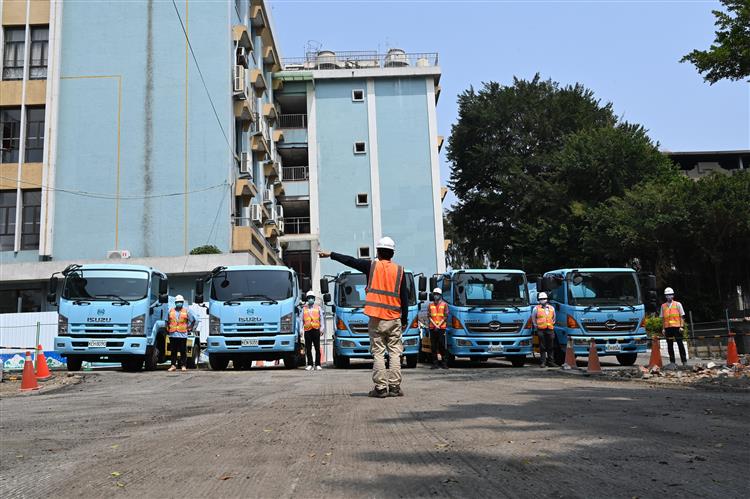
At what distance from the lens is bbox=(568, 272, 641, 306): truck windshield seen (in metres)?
18.1

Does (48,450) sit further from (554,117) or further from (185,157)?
(554,117)

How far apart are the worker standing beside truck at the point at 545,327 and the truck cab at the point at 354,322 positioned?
296cm

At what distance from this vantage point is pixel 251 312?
17.0 m

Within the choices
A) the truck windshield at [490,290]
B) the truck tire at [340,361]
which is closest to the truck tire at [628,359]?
the truck windshield at [490,290]

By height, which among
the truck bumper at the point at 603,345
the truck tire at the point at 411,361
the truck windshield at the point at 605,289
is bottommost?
the truck tire at the point at 411,361

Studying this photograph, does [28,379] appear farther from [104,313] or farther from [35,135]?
[35,135]

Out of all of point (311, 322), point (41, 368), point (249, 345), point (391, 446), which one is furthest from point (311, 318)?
Result: point (391, 446)

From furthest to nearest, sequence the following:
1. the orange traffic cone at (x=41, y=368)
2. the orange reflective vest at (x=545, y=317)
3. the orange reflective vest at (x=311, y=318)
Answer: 1. the orange reflective vest at (x=311, y=318)
2. the orange reflective vest at (x=545, y=317)
3. the orange traffic cone at (x=41, y=368)

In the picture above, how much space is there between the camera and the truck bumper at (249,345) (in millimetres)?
16969

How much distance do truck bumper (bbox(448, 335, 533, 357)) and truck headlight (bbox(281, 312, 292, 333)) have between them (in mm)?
4002

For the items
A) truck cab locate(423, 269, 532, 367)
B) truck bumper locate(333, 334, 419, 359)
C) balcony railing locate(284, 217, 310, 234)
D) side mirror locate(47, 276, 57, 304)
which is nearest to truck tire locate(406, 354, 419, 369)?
truck bumper locate(333, 334, 419, 359)

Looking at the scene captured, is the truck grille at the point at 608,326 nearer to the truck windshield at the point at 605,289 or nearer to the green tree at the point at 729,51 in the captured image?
the truck windshield at the point at 605,289

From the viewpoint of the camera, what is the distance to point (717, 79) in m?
14.6

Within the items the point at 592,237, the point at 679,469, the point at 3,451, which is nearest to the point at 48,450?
the point at 3,451
